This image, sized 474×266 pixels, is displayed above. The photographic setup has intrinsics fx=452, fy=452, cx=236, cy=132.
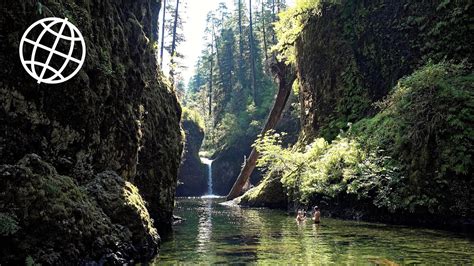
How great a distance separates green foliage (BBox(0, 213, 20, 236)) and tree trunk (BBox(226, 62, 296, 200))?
2406cm

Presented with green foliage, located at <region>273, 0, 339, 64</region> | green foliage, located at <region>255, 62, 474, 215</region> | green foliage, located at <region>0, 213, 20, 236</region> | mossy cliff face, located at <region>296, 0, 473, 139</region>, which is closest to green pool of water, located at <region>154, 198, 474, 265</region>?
green foliage, located at <region>255, 62, 474, 215</region>

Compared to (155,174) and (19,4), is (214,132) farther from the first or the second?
(19,4)

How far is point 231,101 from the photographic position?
5528 cm

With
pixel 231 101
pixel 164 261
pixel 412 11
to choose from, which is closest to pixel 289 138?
pixel 231 101

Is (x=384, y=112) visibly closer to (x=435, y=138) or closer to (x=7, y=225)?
(x=435, y=138)

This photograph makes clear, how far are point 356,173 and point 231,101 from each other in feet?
125

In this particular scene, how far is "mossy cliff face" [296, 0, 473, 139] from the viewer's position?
19.1 meters

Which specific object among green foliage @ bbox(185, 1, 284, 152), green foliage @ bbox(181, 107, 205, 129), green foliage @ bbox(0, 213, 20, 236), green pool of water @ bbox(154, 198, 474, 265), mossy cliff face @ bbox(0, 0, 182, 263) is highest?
green foliage @ bbox(185, 1, 284, 152)

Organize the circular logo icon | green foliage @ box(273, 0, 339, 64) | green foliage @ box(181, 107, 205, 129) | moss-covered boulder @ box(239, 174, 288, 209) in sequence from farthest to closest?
green foliage @ box(181, 107, 205, 129), green foliage @ box(273, 0, 339, 64), moss-covered boulder @ box(239, 174, 288, 209), the circular logo icon

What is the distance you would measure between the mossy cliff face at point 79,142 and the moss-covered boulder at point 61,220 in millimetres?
18

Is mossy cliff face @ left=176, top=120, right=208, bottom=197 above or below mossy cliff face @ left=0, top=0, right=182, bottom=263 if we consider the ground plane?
above

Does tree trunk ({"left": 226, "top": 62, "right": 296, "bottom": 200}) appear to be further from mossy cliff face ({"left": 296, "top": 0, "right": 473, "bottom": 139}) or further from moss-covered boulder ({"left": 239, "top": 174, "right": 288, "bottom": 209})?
moss-covered boulder ({"left": 239, "top": 174, "right": 288, "bottom": 209})

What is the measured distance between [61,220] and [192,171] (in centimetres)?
3829

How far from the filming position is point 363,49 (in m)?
24.4
